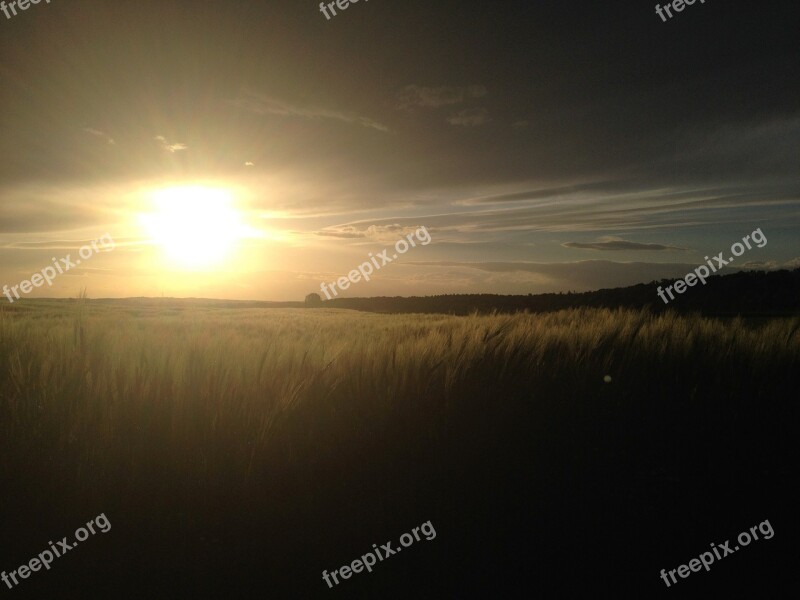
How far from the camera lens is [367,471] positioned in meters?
2.72

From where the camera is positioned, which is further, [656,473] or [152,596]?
[656,473]

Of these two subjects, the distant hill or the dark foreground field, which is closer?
the dark foreground field

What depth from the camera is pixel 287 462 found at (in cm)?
268

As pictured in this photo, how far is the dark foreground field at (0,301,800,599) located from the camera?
215cm

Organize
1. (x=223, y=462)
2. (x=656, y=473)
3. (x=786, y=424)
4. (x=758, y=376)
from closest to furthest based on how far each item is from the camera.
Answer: (x=223, y=462) < (x=656, y=473) < (x=786, y=424) < (x=758, y=376)

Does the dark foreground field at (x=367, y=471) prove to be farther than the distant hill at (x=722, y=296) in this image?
No

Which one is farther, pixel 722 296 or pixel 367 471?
pixel 722 296

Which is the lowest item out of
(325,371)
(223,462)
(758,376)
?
(758,376)

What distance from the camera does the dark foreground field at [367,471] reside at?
7.05 feet

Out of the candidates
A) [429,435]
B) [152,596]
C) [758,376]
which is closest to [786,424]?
[758,376]

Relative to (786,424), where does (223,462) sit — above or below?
above

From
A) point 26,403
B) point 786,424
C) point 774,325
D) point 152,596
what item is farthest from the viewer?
point 774,325

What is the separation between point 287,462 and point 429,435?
89cm

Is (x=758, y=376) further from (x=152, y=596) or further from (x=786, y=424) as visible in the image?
(x=152, y=596)
